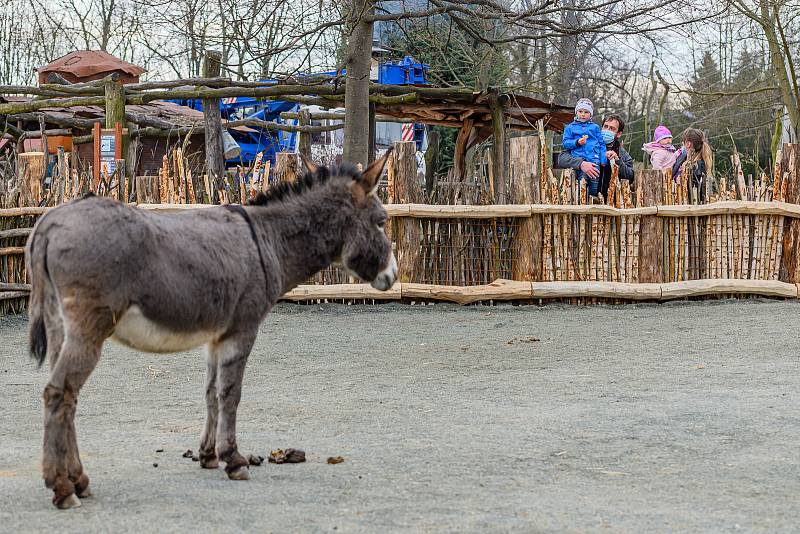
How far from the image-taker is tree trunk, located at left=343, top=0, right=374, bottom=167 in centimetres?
1279

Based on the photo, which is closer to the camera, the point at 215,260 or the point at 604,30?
the point at 215,260

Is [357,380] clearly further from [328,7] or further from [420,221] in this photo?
[328,7]

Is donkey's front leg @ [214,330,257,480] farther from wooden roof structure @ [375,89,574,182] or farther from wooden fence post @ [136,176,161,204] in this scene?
wooden roof structure @ [375,89,574,182]

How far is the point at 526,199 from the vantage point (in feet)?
39.1

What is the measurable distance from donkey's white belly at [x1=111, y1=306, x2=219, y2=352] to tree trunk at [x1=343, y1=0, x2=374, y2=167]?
8290 mm

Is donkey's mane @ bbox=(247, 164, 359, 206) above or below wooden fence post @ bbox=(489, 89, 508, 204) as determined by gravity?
below

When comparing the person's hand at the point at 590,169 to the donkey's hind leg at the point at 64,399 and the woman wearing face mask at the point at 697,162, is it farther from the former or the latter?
the donkey's hind leg at the point at 64,399

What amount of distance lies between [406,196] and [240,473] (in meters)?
7.32

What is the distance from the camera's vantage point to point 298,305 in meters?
11.9

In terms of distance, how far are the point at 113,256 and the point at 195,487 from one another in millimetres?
1129

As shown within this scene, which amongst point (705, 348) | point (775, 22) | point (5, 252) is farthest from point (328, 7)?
point (775, 22)

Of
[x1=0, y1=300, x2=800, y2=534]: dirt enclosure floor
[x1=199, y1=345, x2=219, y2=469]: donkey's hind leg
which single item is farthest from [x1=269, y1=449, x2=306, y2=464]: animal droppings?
[x1=199, y1=345, x2=219, y2=469]: donkey's hind leg

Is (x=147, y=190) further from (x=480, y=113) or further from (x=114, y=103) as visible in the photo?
(x=480, y=113)

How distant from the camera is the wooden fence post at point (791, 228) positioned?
1239 centimetres
